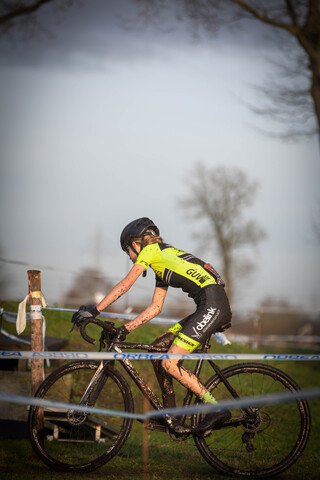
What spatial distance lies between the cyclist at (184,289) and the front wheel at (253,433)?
25 cm

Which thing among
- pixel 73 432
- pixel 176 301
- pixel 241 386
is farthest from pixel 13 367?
pixel 176 301

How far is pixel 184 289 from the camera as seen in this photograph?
506 cm

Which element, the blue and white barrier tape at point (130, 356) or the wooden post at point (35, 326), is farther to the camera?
the wooden post at point (35, 326)

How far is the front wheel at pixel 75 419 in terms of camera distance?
190 inches

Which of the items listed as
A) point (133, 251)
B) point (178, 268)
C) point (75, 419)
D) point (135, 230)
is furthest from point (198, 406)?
point (135, 230)

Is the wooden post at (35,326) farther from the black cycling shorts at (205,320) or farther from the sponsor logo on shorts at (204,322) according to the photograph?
the sponsor logo on shorts at (204,322)

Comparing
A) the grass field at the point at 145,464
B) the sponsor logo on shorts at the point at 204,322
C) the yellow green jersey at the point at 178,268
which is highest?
the yellow green jersey at the point at 178,268

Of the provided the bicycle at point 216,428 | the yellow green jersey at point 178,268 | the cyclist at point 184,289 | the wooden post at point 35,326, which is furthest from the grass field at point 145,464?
the yellow green jersey at point 178,268

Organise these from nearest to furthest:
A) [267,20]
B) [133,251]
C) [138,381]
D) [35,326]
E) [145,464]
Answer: [138,381] < [133,251] < [145,464] < [35,326] < [267,20]

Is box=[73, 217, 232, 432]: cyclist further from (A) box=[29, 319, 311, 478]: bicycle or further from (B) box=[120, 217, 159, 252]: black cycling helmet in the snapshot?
(A) box=[29, 319, 311, 478]: bicycle

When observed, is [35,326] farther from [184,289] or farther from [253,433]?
[253,433]

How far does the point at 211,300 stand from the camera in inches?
193

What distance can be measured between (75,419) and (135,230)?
71.3 inches

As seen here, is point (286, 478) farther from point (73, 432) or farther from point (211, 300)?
point (73, 432)
